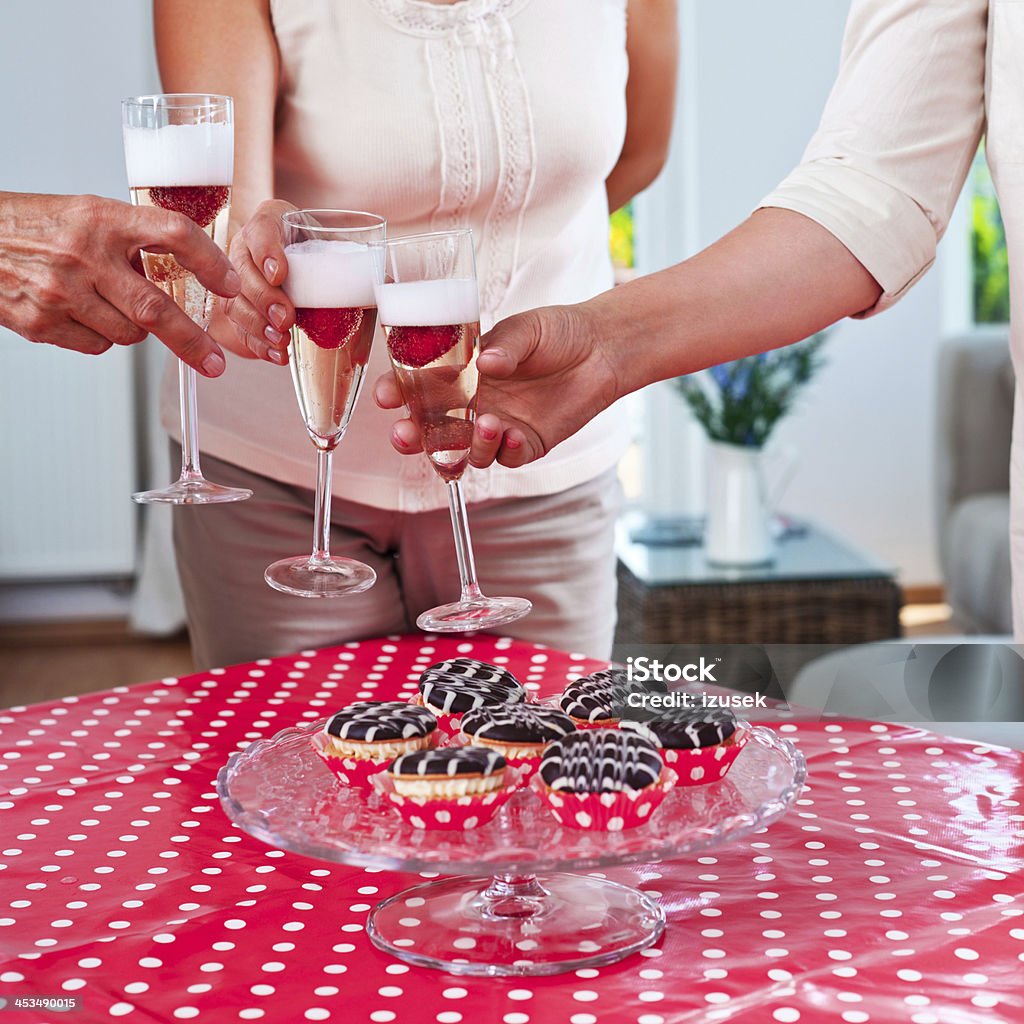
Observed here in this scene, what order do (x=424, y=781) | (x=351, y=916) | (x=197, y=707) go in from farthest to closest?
1. (x=197, y=707)
2. (x=351, y=916)
3. (x=424, y=781)

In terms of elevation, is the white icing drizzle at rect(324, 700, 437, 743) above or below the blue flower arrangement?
below

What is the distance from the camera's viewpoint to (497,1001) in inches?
30.0

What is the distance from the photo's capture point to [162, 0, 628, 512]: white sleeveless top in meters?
1.53

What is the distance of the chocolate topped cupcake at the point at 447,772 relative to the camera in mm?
756

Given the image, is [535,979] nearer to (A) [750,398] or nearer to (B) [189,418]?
(B) [189,418]

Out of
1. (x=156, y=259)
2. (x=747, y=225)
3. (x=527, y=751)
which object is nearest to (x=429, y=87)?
(x=747, y=225)

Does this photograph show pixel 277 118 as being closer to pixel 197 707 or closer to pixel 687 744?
pixel 197 707

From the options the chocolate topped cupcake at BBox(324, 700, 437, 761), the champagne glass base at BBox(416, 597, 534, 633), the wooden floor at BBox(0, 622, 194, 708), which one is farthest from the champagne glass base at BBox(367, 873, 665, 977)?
the wooden floor at BBox(0, 622, 194, 708)

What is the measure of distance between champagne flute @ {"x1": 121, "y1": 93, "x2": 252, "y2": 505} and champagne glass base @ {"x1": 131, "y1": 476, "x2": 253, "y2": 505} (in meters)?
0.05

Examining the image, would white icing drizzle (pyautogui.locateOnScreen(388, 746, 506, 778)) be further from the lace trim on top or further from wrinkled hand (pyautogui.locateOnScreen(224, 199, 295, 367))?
the lace trim on top

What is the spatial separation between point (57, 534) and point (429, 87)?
3319mm

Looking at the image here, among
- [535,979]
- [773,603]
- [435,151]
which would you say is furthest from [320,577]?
[773,603]

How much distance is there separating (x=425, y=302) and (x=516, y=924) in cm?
43

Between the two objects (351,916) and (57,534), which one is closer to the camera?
(351,916)
